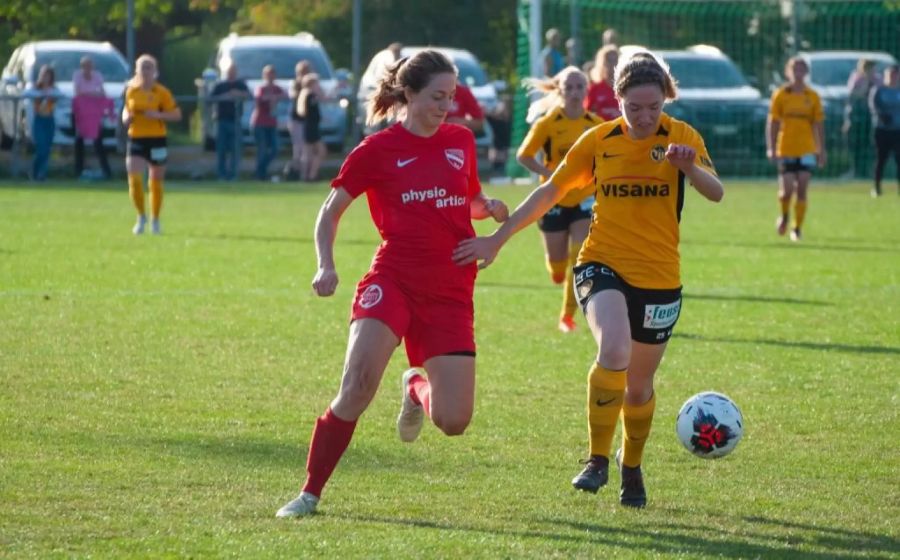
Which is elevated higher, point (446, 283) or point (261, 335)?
point (446, 283)

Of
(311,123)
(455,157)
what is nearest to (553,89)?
(455,157)

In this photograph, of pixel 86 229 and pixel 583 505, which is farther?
pixel 86 229

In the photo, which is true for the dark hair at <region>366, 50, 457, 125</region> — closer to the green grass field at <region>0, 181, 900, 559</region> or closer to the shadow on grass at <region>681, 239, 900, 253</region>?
the green grass field at <region>0, 181, 900, 559</region>

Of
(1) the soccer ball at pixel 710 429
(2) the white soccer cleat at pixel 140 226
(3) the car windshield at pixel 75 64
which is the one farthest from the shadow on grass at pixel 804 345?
(3) the car windshield at pixel 75 64

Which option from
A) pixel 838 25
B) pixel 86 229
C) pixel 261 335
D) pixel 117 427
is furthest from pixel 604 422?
pixel 838 25

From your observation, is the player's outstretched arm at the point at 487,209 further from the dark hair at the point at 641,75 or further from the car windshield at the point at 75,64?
the car windshield at the point at 75,64

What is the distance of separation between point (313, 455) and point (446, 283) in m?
0.79

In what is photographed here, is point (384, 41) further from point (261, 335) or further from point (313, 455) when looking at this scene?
point (313, 455)

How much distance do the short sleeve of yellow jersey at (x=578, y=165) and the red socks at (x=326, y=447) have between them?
1.30m

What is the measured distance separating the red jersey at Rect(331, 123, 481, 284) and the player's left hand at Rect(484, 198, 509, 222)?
0.17 meters

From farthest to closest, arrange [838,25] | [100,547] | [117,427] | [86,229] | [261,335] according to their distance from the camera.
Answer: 1. [838,25]
2. [86,229]
3. [261,335]
4. [117,427]
5. [100,547]

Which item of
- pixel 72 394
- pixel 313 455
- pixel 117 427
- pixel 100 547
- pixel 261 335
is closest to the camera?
pixel 100 547

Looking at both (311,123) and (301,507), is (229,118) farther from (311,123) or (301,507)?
(301,507)

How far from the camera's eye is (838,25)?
3325 centimetres
